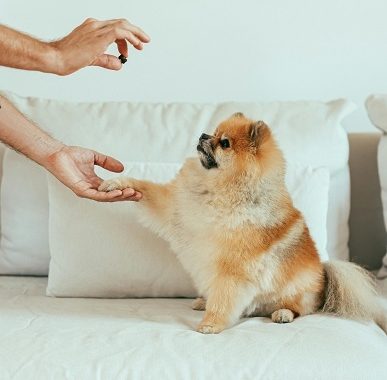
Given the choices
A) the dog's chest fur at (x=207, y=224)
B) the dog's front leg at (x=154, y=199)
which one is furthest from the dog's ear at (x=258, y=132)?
the dog's front leg at (x=154, y=199)

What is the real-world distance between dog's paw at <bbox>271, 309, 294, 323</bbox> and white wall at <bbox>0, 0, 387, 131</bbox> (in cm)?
98

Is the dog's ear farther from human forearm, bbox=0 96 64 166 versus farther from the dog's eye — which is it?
human forearm, bbox=0 96 64 166

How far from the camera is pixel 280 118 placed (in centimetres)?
204

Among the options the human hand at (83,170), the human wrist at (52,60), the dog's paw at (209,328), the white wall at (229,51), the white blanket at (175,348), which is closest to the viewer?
the white blanket at (175,348)

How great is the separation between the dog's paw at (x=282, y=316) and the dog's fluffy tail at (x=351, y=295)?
115 mm

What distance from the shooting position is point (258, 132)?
162 cm

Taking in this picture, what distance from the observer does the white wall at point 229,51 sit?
7.76 ft

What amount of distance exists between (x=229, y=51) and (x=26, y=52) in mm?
949

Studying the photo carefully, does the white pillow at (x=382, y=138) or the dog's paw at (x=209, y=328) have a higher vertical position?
the white pillow at (x=382, y=138)

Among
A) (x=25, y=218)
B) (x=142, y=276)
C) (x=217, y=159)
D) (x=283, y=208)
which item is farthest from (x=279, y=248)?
(x=25, y=218)

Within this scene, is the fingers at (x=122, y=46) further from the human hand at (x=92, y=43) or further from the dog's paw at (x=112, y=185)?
the dog's paw at (x=112, y=185)

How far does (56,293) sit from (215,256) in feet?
1.54

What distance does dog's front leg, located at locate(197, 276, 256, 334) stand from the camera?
1.54 m

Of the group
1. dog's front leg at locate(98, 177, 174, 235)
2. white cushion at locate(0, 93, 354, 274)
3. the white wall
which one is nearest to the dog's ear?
dog's front leg at locate(98, 177, 174, 235)
